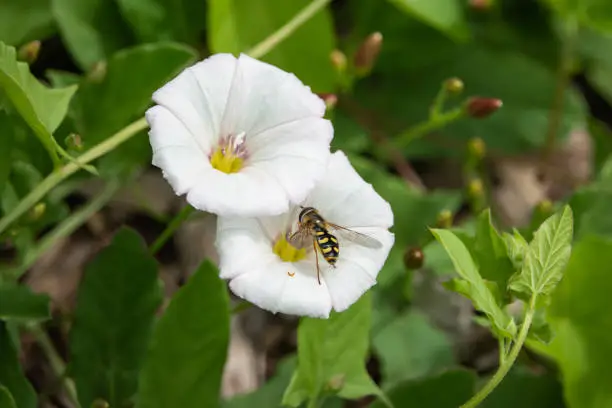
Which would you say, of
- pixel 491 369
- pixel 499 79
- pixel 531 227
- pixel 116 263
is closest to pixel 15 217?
pixel 116 263

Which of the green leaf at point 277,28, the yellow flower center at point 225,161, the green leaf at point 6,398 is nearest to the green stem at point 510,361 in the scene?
the yellow flower center at point 225,161

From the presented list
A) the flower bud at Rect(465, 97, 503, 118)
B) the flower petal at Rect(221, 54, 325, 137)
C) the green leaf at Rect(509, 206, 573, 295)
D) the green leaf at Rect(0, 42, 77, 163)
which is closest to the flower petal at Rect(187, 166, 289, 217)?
the flower petal at Rect(221, 54, 325, 137)

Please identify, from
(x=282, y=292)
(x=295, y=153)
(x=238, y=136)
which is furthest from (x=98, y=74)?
(x=282, y=292)

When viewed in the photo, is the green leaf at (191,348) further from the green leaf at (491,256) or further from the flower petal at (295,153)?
the green leaf at (491,256)

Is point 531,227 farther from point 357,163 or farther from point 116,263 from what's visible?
point 116,263

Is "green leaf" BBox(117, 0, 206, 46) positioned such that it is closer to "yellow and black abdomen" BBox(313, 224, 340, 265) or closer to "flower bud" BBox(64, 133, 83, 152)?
"flower bud" BBox(64, 133, 83, 152)
